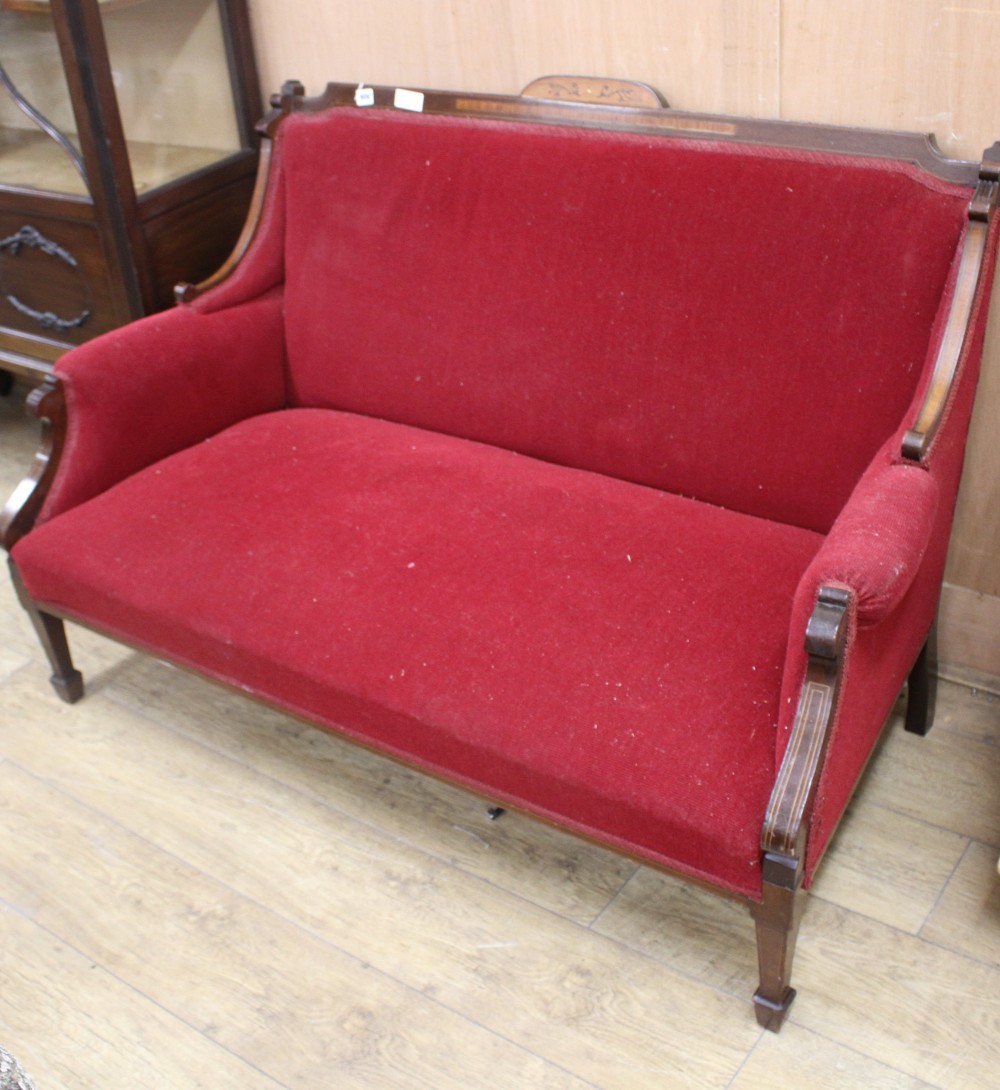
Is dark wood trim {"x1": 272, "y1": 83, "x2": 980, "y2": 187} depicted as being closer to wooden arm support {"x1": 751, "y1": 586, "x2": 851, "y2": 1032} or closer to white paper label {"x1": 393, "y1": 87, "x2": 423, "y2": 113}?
white paper label {"x1": 393, "y1": 87, "x2": 423, "y2": 113}

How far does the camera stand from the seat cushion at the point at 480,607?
4.79 ft

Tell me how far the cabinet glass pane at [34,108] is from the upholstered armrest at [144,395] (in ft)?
1.21

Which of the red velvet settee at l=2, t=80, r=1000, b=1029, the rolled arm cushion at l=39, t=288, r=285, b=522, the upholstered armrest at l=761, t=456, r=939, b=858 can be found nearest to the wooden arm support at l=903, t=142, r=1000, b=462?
the red velvet settee at l=2, t=80, r=1000, b=1029

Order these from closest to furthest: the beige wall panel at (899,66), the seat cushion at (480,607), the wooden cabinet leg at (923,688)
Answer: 1. the seat cushion at (480,607)
2. the beige wall panel at (899,66)
3. the wooden cabinet leg at (923,688)

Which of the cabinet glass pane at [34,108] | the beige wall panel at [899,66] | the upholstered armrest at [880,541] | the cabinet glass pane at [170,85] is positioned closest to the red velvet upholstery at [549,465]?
the upholstered armrest at [880,541]

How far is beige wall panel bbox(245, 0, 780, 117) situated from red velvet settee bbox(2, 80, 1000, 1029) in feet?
0.24

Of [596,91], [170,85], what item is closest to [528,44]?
[596,91]

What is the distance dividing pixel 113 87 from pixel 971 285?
1.49m

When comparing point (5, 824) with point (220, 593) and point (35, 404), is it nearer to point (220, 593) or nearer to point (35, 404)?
point (220, 593)

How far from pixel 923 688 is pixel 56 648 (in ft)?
4.83

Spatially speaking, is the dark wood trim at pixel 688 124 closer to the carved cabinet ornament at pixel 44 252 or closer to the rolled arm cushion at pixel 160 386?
the rolled arm cushion at pixel 160 386

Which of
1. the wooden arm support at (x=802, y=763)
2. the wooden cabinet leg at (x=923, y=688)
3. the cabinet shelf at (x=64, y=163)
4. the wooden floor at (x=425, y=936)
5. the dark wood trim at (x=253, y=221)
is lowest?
the wooden floor at (x=425, y=936)

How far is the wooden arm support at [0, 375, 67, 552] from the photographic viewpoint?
1966mm

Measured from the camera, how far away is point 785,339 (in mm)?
1724
